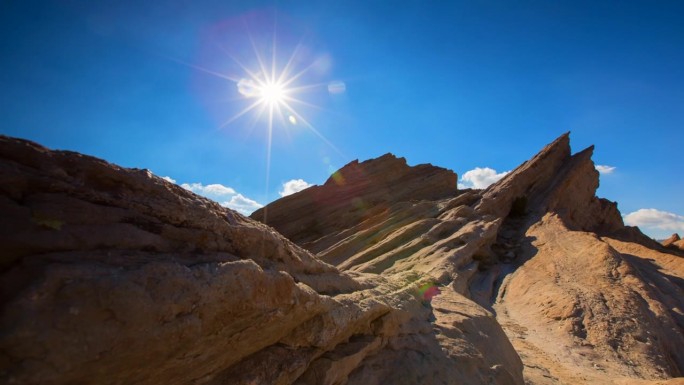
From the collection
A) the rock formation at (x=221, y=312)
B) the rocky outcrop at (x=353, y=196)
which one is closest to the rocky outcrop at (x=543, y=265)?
the rock formation at (x=221, y=312)

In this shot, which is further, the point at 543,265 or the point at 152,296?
the point at 543,265

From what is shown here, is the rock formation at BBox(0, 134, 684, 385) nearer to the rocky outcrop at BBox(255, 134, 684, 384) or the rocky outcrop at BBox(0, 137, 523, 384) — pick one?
the rocky outcrop at BBox(0, 137, 523, 384)

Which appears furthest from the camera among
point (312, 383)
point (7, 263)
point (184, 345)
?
point (312, 383)

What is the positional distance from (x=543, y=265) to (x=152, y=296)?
80.0 ft

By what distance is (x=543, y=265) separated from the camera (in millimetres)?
22781

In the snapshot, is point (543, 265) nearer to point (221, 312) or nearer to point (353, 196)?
point (353, 196)

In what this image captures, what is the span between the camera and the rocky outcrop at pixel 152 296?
3.07 m

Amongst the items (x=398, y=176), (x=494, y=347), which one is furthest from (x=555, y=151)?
(x=494, y=347)

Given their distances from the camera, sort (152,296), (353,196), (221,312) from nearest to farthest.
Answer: (152,296) < (221,312) < (353,196)

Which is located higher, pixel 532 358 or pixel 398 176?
pixel 398 176

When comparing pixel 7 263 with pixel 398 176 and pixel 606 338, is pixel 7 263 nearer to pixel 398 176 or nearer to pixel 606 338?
pixel 606 338

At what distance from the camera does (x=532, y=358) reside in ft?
39.4

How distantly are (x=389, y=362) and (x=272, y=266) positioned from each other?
3189mm

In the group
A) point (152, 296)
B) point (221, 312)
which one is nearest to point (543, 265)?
point (221, 312)
